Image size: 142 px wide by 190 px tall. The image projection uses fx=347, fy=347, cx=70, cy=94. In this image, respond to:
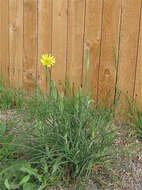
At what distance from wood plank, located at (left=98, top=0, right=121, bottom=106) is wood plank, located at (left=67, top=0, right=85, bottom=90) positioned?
0.24 meters

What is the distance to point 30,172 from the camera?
2.29 m

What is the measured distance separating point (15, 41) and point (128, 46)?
1.41m

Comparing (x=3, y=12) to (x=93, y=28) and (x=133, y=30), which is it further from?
(x=133, y=30)

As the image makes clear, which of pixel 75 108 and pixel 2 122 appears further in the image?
pixel 2 122

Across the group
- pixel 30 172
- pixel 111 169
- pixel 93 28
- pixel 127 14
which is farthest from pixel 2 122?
pixel 127 14

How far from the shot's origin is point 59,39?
12.0 ft

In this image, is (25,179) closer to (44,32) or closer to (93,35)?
(93,35)

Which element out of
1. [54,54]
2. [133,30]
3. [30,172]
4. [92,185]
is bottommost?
[92,185]

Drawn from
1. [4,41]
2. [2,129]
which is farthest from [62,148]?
[4,41]

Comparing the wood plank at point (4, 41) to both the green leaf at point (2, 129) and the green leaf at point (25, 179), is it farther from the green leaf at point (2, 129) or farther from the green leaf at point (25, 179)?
the green leaf at point (25, 179)

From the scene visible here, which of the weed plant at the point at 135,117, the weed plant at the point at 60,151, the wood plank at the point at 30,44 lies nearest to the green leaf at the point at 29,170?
the weed plant at the point at 60,151

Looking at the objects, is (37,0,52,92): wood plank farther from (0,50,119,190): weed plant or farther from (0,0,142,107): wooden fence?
(0,50,119,190): weed plant

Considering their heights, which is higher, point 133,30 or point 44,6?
point 44,6

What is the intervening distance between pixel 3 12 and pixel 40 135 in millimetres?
2081
